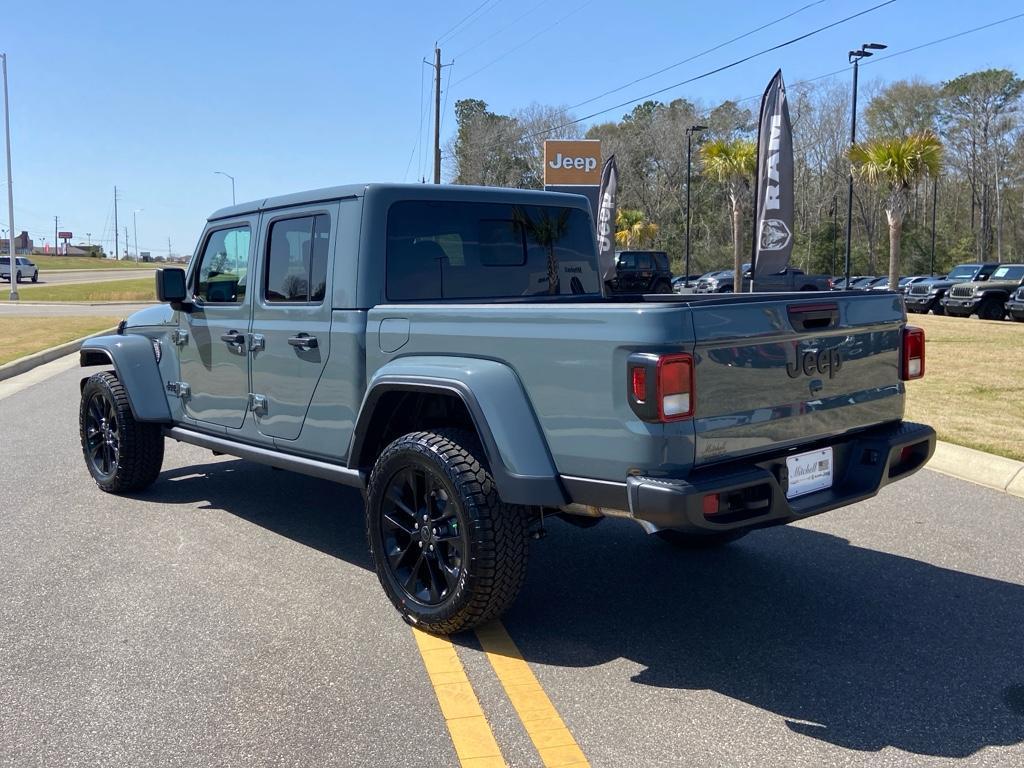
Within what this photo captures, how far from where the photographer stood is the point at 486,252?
5121 millimetres

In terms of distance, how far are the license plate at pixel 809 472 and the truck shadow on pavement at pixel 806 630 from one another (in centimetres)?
67

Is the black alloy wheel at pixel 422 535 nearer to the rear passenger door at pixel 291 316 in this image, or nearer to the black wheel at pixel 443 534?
the black wheel at pixel 443 534

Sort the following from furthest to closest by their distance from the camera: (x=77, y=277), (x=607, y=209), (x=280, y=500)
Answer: (x=77, y=277) → (x=607, y=209) → (x=280, y=500)

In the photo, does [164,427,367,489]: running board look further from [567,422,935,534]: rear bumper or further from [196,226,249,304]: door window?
[567,422,935,534]: rear bumper

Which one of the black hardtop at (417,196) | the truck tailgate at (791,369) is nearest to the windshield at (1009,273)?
the black hardtop at (417,196)

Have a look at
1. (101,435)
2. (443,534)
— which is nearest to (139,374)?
(101,435)

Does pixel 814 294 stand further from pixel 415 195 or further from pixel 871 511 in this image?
pixel 871 511

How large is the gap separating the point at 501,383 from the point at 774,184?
540 inches

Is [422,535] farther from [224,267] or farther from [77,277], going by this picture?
[77,277]

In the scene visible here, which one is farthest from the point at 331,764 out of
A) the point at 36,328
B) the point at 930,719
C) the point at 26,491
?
the point at 36,328

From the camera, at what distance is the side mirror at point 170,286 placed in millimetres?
5762

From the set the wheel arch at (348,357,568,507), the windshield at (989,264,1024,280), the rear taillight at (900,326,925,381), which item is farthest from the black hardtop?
the windshield at (989,264,1024,280)

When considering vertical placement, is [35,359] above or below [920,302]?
below

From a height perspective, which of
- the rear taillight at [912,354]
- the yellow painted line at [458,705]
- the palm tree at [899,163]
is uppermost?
the palm tree at [899,163]
